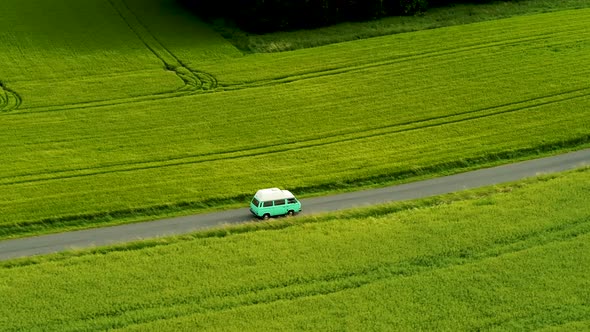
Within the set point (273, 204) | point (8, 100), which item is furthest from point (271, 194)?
point (8, 100)

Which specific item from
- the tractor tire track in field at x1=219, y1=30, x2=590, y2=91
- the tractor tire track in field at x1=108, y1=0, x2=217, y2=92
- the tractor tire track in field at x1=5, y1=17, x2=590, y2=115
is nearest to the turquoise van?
the tractor tire track in field at x1=5, y1=17, x2=590, y2=115

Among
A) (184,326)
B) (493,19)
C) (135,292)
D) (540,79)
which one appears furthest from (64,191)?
(493,19)

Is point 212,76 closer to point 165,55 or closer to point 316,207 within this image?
point 165,55

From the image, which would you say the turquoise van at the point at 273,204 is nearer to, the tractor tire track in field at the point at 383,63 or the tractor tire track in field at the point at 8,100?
the tractor tire track in field at the point at 383,63

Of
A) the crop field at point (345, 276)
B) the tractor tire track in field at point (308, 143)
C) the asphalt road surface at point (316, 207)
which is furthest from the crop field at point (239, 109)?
the crop field at point (345, 276)

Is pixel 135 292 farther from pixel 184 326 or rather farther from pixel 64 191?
pixel 64 191

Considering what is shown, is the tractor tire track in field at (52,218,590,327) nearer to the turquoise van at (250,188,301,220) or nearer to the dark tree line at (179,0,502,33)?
the turquoise van at (250,188,301,220)
